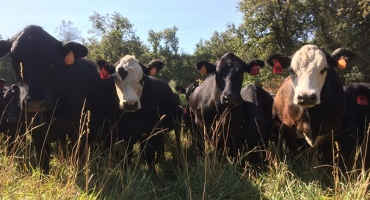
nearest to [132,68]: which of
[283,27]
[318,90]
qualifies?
[318,90]

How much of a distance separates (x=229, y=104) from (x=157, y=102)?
6.07ft

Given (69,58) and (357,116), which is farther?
(357,116)

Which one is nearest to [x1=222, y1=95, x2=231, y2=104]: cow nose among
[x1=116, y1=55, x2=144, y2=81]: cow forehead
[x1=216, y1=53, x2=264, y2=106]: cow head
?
[x1=216, y1=53, x2=264, y2=106]: cow head

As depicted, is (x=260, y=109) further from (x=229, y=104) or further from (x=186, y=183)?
(x=186, y=183)

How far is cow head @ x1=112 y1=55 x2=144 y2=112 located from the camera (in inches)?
190

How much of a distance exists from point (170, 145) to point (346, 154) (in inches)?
136

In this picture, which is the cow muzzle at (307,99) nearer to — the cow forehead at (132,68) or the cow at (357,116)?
the cow at (357,116)

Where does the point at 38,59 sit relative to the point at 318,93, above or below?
above

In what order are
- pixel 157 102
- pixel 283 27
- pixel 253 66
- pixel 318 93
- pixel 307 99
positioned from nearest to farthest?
pixel 307 99
pixel 318 93
pixel 253 66
pixel 157 102
pixel 283 27

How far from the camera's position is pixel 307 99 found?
157 inches

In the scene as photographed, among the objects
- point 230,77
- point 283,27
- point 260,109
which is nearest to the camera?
point 230,77

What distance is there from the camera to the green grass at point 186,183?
355 cm

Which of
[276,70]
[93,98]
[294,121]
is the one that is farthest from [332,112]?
[93,98]

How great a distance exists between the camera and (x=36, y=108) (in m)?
3.99
